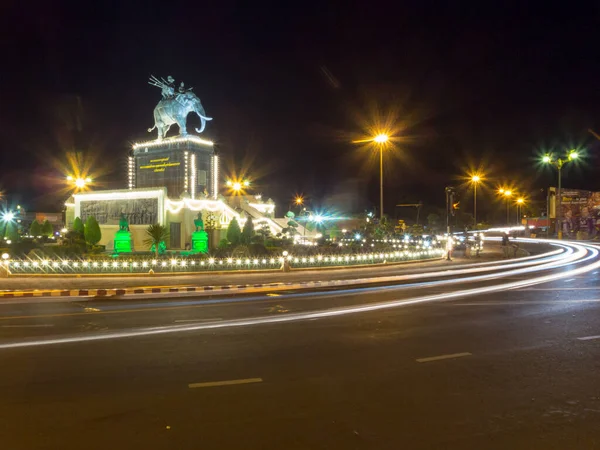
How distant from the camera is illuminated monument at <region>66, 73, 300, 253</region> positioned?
37.5 meters

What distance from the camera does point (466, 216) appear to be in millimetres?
84312

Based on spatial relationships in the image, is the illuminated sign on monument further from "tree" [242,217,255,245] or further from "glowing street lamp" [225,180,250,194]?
"glowing street lamp" [225,180,250,194]

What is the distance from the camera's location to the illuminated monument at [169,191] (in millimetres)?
37469

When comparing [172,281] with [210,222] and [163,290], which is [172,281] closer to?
[163,290]

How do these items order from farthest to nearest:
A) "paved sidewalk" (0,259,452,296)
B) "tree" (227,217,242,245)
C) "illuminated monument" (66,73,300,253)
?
1. "illuminated monument" (66,73,300,253)
2. "tree" (227,217,242,245)
3. "paved sidewalk" (0,259,452,296)

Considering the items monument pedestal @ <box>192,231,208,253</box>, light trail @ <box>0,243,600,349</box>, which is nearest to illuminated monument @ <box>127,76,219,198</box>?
monument pedestal @ <box>192,231,208,253</box>

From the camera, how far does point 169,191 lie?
40.1 meters

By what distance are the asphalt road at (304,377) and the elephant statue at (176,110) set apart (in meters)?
28.7

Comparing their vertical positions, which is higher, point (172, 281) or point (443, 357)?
point (172, 281)

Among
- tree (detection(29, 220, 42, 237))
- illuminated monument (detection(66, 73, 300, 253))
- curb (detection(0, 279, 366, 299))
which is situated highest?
illuminated monument (detection(66, 73, 300, 253))

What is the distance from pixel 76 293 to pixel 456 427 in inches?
571

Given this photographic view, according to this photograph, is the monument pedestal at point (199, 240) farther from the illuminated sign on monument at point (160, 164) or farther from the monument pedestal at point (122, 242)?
the illuminated sign on monument at point (160, 164)

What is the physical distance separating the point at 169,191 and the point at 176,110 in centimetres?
612

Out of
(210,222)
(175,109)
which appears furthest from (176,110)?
(210,222)
